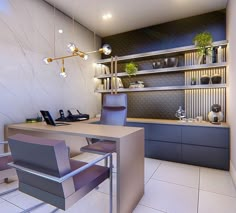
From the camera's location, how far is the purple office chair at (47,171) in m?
0.99

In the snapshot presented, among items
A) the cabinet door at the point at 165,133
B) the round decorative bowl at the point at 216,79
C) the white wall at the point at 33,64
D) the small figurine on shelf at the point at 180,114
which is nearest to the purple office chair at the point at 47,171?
the white wall at the point at 33,64

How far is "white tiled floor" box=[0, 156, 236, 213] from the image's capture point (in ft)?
5.49

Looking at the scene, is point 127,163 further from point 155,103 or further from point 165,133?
point 155,103

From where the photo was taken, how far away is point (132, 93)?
3992mm

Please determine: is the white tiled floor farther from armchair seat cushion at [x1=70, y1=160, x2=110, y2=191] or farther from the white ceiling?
the white ceiling

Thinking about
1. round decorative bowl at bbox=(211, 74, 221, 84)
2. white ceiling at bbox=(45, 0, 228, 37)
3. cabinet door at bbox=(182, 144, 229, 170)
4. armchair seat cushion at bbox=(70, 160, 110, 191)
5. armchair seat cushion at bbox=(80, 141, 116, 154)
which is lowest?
cabinet door at bbox=(182, 144, 229, 170)

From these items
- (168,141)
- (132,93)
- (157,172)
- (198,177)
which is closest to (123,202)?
(157,172)

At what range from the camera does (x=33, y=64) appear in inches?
106

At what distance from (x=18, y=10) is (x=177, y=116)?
333cm

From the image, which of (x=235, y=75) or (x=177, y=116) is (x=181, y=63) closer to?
(x=177, y=116)

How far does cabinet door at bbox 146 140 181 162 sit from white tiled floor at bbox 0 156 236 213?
43 cm

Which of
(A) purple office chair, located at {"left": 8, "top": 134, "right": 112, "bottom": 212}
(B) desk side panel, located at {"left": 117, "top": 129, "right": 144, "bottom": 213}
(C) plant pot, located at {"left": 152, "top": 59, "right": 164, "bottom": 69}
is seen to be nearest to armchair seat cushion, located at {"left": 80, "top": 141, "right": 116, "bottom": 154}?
(B) desk side panel, located at {"left": 117, "top": 129, "right": 144, "bottom": 213}

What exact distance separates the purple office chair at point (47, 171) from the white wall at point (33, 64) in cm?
150

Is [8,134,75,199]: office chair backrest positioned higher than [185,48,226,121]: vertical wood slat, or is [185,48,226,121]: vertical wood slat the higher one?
[185,48,226,121]: vertical wood slat
